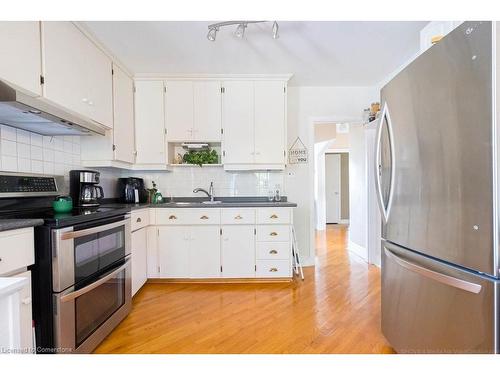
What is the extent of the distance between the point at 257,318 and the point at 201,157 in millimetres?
1875

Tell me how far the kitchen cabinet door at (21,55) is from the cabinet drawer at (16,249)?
80 cm

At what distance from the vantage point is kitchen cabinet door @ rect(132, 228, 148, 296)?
2400 mm

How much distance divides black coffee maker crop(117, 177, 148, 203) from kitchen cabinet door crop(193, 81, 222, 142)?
876mm

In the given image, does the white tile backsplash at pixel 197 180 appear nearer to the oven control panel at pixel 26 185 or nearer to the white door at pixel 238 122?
the white door at pixel 238 122

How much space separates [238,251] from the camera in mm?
2793

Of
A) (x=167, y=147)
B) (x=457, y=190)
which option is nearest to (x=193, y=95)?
(x=167, y=147)

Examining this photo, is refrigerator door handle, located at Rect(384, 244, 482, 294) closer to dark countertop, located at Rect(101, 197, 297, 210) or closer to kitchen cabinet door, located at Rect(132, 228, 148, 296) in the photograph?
dark countertop, located at Rect(101, 197, 297, 210)

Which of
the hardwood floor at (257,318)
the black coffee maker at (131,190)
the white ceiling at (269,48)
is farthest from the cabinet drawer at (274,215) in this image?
the white ceiling at (269,48)

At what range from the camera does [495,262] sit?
929 millimetres

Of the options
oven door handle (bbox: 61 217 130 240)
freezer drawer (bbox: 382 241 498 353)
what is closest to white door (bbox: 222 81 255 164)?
oven door handle (bbox: 61 217 130 240)

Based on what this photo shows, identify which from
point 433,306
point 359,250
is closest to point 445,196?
point 433,306
